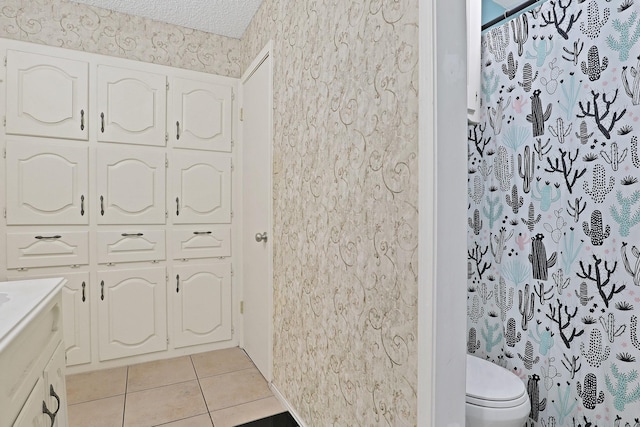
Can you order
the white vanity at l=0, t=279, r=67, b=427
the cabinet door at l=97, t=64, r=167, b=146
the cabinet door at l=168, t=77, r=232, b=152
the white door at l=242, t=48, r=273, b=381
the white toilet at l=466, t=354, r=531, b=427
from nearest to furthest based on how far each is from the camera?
1. the white vanity at l=0, t=279, r=67, b=427
2. the white toilet at l=466, t=354, r=531, b=427
3. the white door at l=242, t=48, r=273, b=381
4. the cabinet door at l=97, t=64, r=167, b=146
5. the cabinet door at l=168, t=77, r=232, b=152

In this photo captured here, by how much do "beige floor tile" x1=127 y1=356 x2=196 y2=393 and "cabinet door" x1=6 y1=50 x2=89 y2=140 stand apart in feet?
5.49

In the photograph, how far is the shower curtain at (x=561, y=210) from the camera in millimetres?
1401

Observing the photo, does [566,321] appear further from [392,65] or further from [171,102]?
[171,102]

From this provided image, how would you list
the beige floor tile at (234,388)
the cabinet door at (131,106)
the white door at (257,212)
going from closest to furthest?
the beige floor tile at (234,388) → the white door at (257,212) → the cabinet door at (131,106)

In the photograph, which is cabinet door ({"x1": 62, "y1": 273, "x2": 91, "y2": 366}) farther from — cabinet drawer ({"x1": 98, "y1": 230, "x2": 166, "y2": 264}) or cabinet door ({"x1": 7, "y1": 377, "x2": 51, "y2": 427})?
cabinet door ({"x1": 7, "y1": 377, "x2": 51, "y2": 427})

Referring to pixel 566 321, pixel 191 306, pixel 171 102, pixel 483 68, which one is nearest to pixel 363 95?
pixel 483 68

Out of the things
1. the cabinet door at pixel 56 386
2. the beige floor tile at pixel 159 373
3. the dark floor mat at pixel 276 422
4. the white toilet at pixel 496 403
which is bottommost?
the dark floor mat at pixel 276 422

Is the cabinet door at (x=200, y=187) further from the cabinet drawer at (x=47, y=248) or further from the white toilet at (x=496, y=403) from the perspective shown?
the white toilet at (x=496, y=403)

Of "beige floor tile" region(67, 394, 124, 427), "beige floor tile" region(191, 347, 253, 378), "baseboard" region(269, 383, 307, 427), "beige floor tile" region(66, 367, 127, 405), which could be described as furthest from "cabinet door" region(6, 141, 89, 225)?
"baseboard" region(269, 383, 307, 427)

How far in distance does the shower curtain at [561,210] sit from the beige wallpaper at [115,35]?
206 cm

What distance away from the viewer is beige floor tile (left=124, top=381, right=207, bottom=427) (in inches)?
75.5

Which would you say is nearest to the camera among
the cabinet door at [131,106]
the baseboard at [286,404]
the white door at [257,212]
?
the baseboard at [286,404]

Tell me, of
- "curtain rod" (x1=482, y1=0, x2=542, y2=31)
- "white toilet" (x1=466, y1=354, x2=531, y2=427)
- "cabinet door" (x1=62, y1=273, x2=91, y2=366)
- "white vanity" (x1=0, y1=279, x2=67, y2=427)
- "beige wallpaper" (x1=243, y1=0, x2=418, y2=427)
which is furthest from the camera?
"cabinet door" (x1=62, y1=273, x2=91, y2=366)

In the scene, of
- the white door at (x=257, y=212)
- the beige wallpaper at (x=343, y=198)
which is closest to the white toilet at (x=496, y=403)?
the beige wallpaper at (x=343, y=198)
